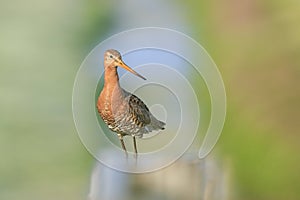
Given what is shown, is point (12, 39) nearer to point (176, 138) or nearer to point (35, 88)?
point (35, 88)

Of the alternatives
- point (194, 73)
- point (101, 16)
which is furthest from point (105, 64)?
point (194, 73)

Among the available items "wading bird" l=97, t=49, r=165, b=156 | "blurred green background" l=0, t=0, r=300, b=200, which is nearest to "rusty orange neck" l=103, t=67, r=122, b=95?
"wading bird" l=97, t=49, r=165, b=156

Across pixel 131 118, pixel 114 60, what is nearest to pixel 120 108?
pixel 131 118

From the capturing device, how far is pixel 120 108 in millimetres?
1645

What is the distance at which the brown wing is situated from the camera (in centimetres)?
164

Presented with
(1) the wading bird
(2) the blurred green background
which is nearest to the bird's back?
(1) the wading bird

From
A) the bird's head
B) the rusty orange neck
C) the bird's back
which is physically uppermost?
the bird's head

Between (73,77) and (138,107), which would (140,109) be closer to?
(138,107)

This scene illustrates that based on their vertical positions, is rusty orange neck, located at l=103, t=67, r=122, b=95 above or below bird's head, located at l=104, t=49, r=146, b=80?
below

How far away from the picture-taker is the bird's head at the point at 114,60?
5.34 feet

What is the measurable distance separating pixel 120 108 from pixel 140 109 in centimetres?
8

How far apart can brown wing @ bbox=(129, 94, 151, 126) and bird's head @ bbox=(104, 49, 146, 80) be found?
0.09m

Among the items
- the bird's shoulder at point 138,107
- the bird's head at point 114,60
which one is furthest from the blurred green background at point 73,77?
the bird's shoulder at point 138,107

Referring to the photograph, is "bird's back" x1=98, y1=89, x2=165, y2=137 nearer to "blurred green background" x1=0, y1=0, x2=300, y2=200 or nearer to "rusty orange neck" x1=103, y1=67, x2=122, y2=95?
"rusty orange neck" x1=103, y1=67, x2=122, y2=95
